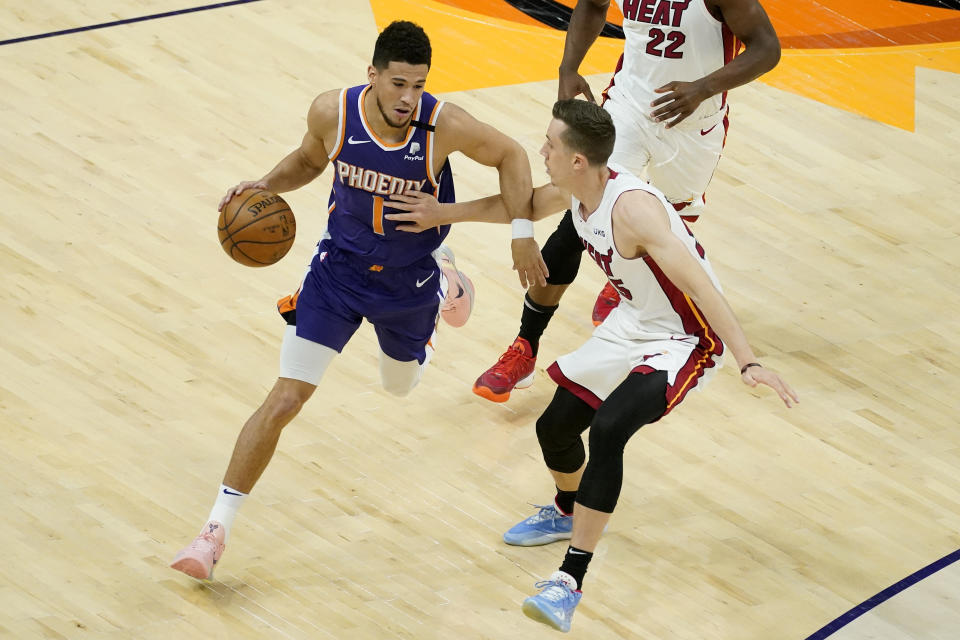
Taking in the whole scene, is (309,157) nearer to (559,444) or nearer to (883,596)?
(559,444)

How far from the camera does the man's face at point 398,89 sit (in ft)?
15.5

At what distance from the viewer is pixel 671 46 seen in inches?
231

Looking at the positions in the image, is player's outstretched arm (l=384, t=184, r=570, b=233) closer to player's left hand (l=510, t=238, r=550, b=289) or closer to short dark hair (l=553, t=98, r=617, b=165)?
player's left hand (l=510, t=238, r=550, b=289)

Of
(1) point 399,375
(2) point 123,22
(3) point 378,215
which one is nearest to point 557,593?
(1) point 399,375

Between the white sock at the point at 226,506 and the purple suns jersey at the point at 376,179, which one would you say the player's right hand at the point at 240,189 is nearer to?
the purple suns jersey at the point at 376,179

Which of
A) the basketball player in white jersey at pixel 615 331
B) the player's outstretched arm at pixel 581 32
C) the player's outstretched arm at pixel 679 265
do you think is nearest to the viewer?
the player's outstretched arm at pixel 679 265

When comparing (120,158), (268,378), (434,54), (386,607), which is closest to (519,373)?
(268,378)

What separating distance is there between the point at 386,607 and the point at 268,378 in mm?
1528

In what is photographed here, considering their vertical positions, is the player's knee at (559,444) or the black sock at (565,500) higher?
the player's knee at (559,444)

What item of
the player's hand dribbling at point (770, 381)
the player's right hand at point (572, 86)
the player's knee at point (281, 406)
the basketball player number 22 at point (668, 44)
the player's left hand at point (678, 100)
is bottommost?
the player's knee at point (281, 406)

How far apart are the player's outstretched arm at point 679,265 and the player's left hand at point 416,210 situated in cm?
73

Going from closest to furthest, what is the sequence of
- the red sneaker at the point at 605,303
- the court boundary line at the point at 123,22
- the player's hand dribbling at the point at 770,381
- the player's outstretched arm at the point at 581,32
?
the player's hand dribbling at the point at 770,381 < the player's outstretched arm at the point at 581,32 < the red sneaker at the point at 605,303 < the court boundary line at the point at 123,22

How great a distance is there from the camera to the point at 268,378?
5988mm

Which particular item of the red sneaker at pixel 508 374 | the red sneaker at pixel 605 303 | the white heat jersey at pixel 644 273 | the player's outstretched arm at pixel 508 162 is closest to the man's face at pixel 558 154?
the white heat jersey at pixel 644 273
